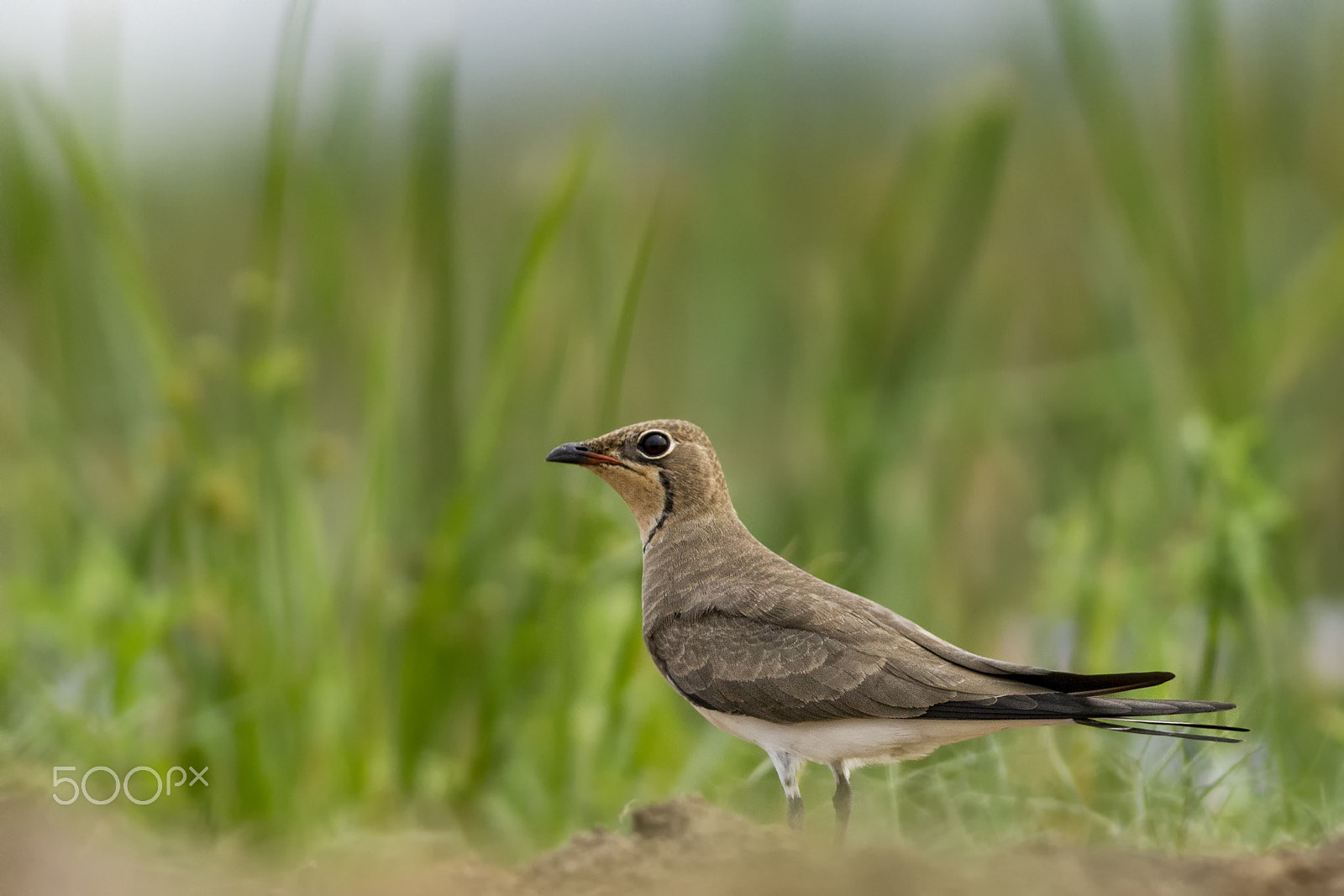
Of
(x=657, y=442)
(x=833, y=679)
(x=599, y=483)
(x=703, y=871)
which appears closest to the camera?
(x=703, y=871)

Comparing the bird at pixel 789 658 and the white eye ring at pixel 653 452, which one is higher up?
the white eye ring at pixel 653 452

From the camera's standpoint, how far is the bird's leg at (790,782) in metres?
2.59

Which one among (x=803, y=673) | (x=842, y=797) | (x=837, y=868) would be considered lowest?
(x=842, y=797)

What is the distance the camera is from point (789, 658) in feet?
8.61

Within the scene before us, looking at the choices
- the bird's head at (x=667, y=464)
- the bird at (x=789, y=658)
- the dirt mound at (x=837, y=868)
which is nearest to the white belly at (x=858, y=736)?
the bird at (x=789, y=658)

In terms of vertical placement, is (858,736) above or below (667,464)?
below

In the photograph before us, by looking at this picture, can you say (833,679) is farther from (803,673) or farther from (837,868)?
(837,868)

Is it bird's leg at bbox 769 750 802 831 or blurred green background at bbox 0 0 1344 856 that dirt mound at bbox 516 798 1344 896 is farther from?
blurred green background at bbox 0 0 1344 856

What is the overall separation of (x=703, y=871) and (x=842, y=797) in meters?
0.57

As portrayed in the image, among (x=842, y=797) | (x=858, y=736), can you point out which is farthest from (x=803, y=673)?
(x=842, y=797)

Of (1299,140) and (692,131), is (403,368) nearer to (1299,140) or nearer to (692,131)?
(692,131)

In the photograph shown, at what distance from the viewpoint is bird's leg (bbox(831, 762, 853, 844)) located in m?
2.59

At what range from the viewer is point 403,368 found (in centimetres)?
461

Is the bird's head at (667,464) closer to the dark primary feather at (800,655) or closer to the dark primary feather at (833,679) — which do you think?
the dark primary feather at (800,655)
